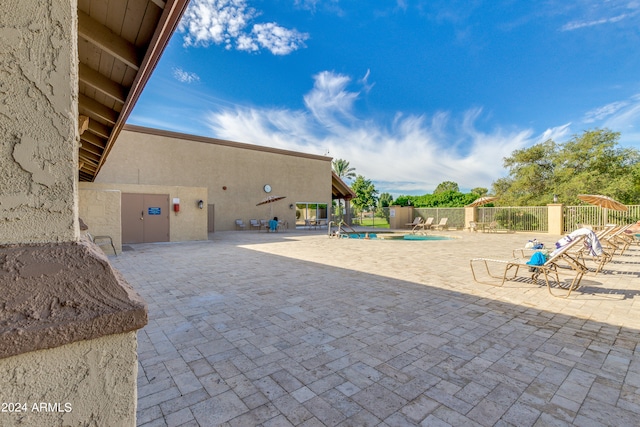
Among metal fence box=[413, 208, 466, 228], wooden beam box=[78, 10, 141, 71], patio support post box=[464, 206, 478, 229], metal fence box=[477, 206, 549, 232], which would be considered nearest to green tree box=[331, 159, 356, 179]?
metal fence box=[413, 208, 466, 228]

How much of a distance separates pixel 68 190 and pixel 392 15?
18810 millimetres

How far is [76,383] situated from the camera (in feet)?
2.64

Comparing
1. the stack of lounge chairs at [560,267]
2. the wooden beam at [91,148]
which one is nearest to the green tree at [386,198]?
the stack of lounge chairs at [560,267]

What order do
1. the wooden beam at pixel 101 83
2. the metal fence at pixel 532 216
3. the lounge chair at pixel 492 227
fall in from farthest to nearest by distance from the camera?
the lounge chair at pixel 492 227, the metal fence at pixel 532 216, the wooden beam at pixel 101 83

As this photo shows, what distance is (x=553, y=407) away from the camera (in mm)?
2076

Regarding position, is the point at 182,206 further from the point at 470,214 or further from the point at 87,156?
the point at 470,214

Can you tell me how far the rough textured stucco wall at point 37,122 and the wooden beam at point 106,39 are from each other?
7.66 feet

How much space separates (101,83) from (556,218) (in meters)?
20.7

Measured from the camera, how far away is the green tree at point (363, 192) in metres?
39.2

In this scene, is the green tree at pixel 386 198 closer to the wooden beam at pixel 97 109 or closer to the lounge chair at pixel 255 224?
the lounge chair at pixel 255 224

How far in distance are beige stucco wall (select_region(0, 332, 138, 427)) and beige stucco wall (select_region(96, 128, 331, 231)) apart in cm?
1847

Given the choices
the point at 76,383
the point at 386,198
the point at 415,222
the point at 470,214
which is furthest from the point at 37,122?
the point at 386,198

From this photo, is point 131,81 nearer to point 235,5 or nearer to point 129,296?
point 129,296

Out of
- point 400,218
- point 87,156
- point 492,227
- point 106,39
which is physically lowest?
point 492,227
